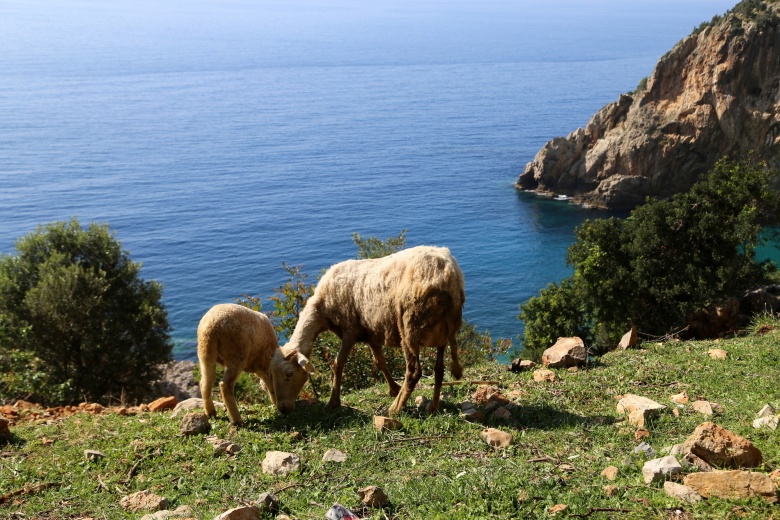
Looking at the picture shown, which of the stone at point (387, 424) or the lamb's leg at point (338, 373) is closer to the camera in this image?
the stone at point (387, 424)

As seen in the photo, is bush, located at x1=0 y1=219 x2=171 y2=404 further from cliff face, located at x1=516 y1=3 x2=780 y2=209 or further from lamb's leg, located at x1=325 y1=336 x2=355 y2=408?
cliff face, located at x1=516 y1=3 x2=780 y2=209

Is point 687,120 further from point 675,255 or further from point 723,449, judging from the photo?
point 723,449

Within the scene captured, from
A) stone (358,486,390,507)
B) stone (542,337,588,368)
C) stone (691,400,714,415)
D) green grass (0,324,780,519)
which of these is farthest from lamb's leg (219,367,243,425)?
stone (691,400,714,415)

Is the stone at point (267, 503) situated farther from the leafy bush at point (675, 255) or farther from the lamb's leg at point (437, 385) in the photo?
the leafy bush at point (675, 255)

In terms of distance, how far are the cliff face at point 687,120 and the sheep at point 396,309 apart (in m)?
74.9

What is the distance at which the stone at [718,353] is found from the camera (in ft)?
46.6

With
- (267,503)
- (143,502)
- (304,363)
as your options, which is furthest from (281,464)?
(304,363)

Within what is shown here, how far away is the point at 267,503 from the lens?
836 cm

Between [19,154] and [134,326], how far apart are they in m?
102

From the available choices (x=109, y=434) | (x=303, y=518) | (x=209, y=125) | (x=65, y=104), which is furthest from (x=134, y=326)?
(x=65, y=104)

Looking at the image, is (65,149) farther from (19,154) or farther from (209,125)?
(209,125)

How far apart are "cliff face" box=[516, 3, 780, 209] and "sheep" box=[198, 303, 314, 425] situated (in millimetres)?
75900

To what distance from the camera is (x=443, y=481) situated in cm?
866

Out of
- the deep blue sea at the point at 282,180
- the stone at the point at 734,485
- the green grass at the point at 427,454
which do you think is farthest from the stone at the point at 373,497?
the deep blue sea at the point at 282,180
